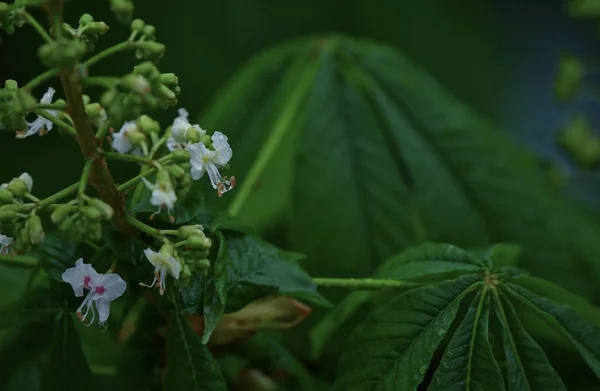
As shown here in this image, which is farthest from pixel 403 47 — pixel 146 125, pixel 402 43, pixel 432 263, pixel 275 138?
pixel 146 125

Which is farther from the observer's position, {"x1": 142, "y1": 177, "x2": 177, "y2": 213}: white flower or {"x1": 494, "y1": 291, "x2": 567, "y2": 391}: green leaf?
{"x1": 494, "y1": 291, "x2": 567, "y2": 391}: green leaf

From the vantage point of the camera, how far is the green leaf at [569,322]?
84 centimetres

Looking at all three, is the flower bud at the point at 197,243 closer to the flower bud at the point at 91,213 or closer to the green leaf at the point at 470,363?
the flower bud at the point at 91,213

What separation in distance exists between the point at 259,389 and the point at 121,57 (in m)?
1.28

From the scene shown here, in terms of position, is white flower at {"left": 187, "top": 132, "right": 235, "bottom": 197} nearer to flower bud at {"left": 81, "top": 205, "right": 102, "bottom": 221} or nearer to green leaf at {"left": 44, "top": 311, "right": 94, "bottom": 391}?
flower bud at {"left": 81, "top": 205, "right": 102, "bottom": 221}

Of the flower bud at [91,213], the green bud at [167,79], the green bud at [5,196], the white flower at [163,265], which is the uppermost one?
the green bud at [167,79]

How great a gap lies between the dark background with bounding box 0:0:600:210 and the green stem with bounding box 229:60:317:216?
659 mm

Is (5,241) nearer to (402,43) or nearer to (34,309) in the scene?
(34,309)

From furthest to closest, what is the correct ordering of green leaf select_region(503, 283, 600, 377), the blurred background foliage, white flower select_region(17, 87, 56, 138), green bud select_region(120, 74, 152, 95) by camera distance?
the blurred background foliage → green leaf select_region(503, 283, 600, 377) → white flower select_region(17, 87, 56, 138) → green bud select_region(120, 74, 152, 95)

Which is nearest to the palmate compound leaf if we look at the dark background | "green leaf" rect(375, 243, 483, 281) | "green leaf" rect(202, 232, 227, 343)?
"green leaf" rect(375, 243, 483, 281)

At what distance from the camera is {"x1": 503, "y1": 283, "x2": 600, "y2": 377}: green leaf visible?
0.84 m

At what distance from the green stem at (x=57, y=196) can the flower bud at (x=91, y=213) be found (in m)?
0.05

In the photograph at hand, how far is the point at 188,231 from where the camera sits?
0.72 metres

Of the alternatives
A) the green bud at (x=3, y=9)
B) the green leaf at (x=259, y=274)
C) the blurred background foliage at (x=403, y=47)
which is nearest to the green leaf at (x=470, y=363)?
the green leaf at (x=259, y=274)
